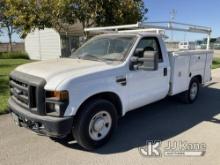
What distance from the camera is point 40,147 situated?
462cm

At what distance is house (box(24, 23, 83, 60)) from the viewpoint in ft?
77.6

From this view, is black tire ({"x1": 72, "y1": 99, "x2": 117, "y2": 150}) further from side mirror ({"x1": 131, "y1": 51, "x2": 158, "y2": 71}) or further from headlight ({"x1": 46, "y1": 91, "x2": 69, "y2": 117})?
side mirror ({"x1": 131, "y1": 51, "x2": 158, "y2": 71})

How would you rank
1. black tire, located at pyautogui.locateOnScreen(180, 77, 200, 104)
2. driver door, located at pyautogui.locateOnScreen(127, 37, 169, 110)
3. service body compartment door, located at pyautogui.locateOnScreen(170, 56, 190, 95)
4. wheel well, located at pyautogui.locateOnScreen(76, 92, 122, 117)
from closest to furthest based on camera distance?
wheel well, located at pyautogui.locateOnScreen(76, 92, 122, 117)
driver door, located at pyautogui.locateOnScreen(127, 37, 169, 110)
service body compartment door, located at pyautogui.locateOnScreen(170, 56, 190, 95)
black tire, located at pyautogui.locateOnScreen(180, 77, 200, 104)

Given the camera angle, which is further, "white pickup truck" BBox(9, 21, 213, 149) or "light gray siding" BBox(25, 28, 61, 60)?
"light gray siding" BBox(25, 28, 61, 60)

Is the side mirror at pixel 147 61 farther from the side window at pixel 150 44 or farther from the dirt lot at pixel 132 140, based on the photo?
the dirt lot at pixel 132 140

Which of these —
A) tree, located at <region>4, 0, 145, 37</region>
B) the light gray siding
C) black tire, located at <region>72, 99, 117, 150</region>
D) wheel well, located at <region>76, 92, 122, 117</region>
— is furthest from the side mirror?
the light gray siding

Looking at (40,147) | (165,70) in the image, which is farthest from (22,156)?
(165,70)

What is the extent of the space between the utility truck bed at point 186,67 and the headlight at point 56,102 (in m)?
3.09

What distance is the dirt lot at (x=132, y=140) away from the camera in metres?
4.25

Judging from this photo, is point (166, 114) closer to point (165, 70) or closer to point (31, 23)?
point (165, 70)

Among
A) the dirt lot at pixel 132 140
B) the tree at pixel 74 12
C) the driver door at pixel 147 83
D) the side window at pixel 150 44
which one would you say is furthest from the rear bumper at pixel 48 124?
the tree at pixel 74 12

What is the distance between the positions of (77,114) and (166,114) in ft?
10.2

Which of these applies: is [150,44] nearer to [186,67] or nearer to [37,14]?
[186,67]

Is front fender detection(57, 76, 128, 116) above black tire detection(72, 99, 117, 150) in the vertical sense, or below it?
above
